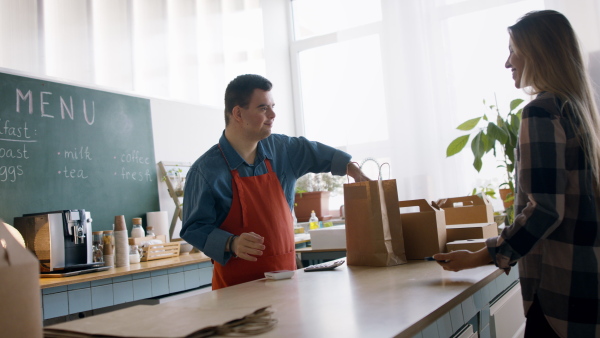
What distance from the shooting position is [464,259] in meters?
1.39

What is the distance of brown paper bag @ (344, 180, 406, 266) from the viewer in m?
1.75

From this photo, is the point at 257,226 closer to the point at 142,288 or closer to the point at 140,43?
the point at 142,288

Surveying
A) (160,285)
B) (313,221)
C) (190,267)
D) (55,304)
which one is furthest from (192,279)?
(313,221)

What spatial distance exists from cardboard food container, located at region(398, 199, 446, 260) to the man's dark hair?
2.59 ft

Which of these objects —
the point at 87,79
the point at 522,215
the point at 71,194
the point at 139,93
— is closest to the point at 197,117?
the point at 139,93

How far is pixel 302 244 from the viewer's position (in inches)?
162

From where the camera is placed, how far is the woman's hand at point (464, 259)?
4.43 feet

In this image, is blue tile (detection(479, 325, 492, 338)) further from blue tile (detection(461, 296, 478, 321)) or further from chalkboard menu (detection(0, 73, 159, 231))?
chalkboard menu (detection(0, 73, 159, 231))

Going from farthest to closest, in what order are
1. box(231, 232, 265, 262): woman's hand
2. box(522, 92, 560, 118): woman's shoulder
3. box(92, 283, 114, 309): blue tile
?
box(92, 283, 114, 309): blue tile, box(231, 232, 265, 262): woman's hand, box(522, 92, 560, 118): woman's shoulder

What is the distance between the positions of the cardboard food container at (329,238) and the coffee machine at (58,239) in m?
1.29

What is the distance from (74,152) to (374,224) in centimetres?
235

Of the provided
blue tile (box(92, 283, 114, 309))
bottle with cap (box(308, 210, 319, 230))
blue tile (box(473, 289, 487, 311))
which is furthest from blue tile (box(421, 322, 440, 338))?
bottle with cap (box(308, 210, 319, 230))

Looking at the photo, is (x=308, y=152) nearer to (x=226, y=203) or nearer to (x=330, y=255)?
(x=226, y=203)

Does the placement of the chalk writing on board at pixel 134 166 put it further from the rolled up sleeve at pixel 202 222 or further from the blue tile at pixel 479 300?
the blue tile at pixel 479 300
